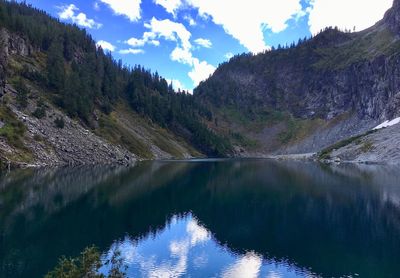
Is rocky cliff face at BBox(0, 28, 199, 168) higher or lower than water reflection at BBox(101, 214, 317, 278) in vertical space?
higher

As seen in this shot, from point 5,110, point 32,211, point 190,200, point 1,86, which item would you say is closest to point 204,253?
point 32,211

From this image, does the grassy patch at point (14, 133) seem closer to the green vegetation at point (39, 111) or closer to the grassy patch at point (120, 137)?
the green vegetation at point (39, 111)

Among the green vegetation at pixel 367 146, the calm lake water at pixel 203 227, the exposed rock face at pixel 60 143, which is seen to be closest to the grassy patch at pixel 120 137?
the exposed rock face at pixel 60 143

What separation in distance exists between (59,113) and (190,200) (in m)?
83.9

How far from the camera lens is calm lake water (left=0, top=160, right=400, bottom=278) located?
32906mm

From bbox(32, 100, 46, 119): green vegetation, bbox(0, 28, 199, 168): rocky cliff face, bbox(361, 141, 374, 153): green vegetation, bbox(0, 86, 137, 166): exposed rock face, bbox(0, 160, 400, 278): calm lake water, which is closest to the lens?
bbox(0, 160, 400, 278): calm lake water

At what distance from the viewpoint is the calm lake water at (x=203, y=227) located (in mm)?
32906

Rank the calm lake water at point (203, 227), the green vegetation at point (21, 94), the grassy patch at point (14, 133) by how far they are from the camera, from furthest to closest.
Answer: the green vegetation at point (21, 94) < the grassy patch at point (14, 133) < the calm lake water at point (203, 227)

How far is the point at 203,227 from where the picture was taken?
47.8m

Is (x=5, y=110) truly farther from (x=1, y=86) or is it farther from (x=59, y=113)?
(x=59, y=113)

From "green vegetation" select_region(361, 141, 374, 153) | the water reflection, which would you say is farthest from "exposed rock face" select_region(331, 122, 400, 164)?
the water reflection

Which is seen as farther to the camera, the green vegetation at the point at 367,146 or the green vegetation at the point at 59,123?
the green vegetation at the point at 367,146

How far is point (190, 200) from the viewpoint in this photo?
2714 inches

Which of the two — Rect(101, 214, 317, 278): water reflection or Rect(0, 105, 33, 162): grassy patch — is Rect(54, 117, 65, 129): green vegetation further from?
Rect(101, 214, 317, 278): water reflection
